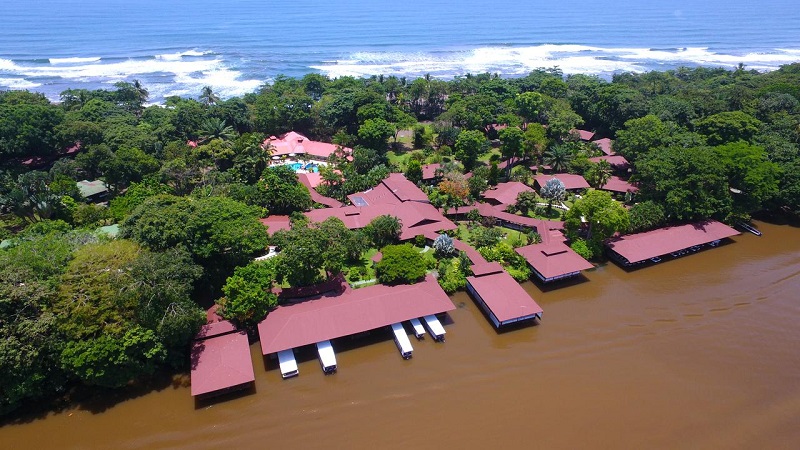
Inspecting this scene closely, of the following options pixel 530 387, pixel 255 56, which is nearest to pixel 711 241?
pixel 530 387

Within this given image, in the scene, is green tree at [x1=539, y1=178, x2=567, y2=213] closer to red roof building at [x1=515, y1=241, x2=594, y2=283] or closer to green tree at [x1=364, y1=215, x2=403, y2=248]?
red roof building at [x1=515, y1=241, x2=594, y2=283]

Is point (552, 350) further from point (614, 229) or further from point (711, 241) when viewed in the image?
point (711, 241)

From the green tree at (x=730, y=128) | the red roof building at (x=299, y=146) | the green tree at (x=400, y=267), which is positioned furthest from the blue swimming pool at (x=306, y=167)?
the green tree at (x=730, y=128)

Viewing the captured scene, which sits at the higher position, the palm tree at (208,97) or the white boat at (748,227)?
the palm tree at (208,97)

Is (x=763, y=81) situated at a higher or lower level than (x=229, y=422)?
higher

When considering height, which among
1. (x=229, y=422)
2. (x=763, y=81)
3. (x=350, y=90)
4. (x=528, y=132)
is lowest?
(x=229, y=422)

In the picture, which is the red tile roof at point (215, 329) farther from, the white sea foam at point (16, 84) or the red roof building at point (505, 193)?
the white sea foam at point (16, 84)
